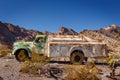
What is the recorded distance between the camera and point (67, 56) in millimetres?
21359

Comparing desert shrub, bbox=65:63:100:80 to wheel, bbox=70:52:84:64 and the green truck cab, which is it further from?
the green truck cab

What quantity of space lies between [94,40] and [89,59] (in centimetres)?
161

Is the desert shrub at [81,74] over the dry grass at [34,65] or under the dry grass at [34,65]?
under

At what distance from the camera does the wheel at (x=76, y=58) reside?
842 inches

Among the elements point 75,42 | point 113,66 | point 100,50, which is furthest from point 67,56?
point 113,66

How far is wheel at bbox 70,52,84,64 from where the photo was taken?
21388 mm

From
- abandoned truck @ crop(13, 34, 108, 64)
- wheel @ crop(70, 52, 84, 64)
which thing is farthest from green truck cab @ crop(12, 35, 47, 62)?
wheel @ crop(70, 52, 84, 64)

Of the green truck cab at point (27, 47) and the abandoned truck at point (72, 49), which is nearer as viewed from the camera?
the abandoned truck at point (72, 49)

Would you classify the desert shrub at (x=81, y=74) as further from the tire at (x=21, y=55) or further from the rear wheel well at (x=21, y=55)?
the tire at (x=21, y=55)

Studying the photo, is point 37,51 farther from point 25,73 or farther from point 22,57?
point 25,73

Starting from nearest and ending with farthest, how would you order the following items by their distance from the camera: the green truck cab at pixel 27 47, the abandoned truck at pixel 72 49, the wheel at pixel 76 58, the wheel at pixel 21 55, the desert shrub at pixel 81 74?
the desert shrub at pixel 81 74, the abandoned truck at pixel 72 49, the wheel at pixel 76 58, the green truck cab at pixel 27 47, the wheel at pixel 21 55

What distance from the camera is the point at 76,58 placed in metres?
21.5

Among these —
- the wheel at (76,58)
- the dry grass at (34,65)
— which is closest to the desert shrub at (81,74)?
the dry grass at (34,65)

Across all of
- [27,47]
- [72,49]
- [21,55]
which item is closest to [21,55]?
[21,55]
